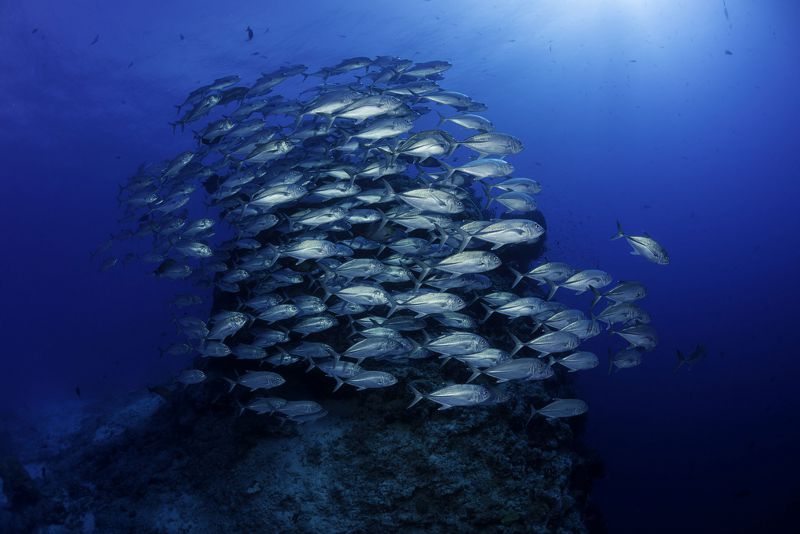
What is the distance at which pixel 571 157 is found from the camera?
318 ft

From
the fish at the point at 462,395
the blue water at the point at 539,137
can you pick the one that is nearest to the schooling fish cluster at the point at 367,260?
the fish at the point at 462,395

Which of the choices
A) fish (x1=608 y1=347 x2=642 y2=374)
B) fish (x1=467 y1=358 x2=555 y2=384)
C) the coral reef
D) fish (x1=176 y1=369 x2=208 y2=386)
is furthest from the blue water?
fish (x1=176 y1=369 x2=208 y2=386)

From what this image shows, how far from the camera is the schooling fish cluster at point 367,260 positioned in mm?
5512

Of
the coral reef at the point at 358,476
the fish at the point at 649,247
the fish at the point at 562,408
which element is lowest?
the coral reef at the point at 358,476

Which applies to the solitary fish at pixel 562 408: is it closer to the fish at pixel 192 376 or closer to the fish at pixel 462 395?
the fish at pixel 462 395

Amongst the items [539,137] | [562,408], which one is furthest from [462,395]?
[539,137]

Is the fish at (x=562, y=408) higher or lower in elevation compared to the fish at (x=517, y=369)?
lower

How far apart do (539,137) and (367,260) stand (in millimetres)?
77482

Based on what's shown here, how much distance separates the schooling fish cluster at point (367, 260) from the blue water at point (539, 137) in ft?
48.3

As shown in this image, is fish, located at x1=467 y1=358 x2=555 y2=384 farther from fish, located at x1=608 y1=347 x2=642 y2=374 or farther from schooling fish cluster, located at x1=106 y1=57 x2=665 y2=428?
fish, located at x1=608 y1=347 x2=642 y2=374

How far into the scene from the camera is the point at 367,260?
592 cm

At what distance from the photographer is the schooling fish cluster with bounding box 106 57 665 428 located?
217 inches

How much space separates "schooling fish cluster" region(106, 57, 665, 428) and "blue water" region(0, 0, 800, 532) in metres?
14.7

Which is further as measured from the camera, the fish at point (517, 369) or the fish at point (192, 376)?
the fish at point (192, 376)
